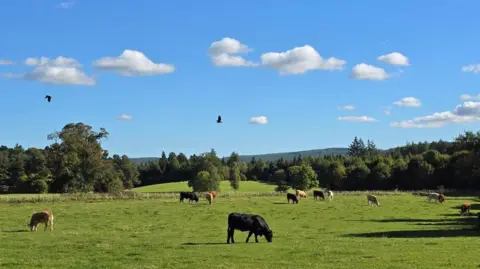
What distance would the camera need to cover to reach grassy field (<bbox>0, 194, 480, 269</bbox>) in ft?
56.0

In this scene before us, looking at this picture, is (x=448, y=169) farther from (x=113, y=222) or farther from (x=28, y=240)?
(x=28, y=240)

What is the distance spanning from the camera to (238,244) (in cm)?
2230

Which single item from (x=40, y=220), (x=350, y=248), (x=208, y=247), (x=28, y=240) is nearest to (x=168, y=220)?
(x=40, y=220)

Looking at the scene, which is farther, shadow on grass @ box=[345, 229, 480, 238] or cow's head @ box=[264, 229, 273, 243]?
shadow on grass @ box=[345, 229, 480, 238]

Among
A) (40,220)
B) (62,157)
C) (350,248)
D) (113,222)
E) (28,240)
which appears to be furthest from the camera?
(62,157)

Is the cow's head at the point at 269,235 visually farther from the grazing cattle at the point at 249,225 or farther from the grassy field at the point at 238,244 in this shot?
the grassy field at the point at 238,244

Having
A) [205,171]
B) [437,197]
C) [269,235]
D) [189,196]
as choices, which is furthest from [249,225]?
[205,171]

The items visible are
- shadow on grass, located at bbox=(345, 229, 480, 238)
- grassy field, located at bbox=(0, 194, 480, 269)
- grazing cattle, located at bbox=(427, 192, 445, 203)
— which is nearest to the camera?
grassy field, located at bbox=(0, 194, 480, 269)

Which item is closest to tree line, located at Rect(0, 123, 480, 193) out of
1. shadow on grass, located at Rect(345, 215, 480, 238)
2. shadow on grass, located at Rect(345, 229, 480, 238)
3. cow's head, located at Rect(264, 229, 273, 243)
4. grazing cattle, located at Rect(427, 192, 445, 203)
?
grazing cattle, located at Rect(427, 192, 445, 203)

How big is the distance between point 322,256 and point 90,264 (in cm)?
811

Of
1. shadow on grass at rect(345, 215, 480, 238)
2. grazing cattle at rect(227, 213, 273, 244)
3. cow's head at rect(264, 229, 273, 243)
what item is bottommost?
shadow on grass at rect(345, 215, 480, 238)

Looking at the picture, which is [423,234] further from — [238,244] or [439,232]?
[238,244]

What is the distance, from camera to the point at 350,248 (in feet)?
66.1

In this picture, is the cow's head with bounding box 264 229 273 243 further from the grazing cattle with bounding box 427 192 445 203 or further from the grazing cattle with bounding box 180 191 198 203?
the grazing cattle with bounding box 427 192 445 203
